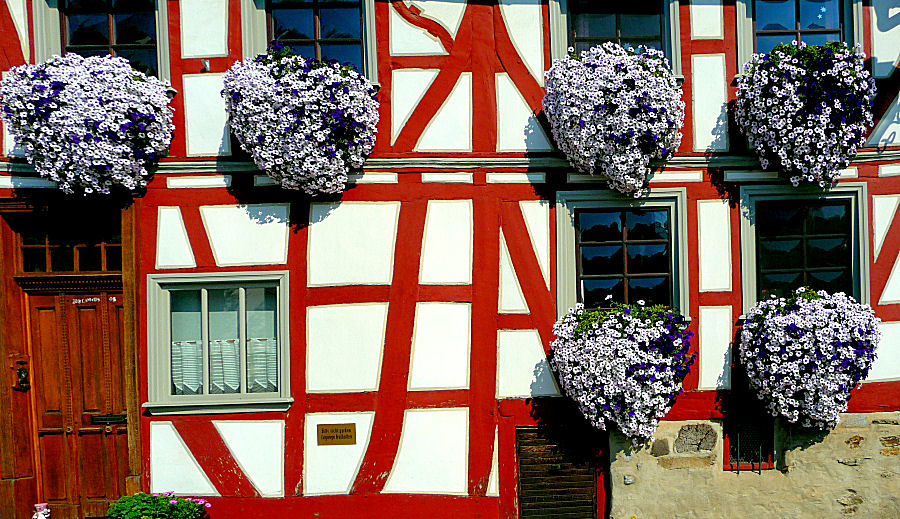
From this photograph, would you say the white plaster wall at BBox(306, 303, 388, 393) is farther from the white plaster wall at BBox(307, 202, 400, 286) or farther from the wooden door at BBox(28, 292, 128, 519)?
the wooden door at BBox(28, 292, 128, 519)

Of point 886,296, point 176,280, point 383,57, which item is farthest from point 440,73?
point 886,296

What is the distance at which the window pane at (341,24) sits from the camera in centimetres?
620

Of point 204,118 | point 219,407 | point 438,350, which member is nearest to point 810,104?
point 438,350

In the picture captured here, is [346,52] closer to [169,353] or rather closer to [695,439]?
[169,353]

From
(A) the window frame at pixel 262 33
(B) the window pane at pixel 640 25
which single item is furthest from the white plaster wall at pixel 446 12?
(B) the window pane at pixel 640 25

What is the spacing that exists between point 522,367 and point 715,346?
2058 mm

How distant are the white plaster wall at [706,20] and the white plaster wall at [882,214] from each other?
2.45 meters

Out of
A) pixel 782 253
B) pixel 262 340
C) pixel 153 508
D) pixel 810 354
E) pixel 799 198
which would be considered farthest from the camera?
pixel 782 253

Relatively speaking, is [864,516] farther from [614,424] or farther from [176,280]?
[176,280]

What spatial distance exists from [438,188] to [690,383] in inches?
132

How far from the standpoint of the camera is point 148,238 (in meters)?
5.96

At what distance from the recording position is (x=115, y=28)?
6109 millimetres

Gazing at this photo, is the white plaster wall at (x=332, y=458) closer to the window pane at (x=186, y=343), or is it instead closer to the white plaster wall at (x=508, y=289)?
the window pane at (x=186, y=343)

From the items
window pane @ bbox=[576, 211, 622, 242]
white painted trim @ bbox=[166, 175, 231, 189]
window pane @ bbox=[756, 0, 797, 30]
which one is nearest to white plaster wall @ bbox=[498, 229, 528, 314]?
window pane @ bbox=[576, 211, 622, 242]
